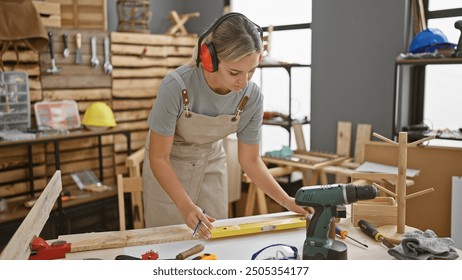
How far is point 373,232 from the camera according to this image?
1421 millimetres

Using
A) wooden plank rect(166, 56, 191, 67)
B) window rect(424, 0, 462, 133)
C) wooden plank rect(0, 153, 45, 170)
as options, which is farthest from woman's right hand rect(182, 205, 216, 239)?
wooden plank rect(166, 56, 191, 67)

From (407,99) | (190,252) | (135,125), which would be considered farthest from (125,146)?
(190,252)

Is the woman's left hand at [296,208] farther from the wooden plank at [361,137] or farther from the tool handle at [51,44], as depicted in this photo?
the tool handle at [51,44]

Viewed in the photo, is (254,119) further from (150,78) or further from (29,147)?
(150,78)

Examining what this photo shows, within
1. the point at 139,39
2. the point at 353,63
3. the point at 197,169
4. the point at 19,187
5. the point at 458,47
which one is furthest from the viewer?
the point at 139,39

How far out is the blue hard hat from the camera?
98.3 inches

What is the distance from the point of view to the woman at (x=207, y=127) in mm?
1438

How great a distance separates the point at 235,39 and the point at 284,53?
2.37 meters

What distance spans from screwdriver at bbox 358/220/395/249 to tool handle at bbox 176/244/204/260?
51 centimetres

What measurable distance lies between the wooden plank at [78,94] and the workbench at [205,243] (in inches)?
83.2

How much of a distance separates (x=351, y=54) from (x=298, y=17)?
2.17 feet

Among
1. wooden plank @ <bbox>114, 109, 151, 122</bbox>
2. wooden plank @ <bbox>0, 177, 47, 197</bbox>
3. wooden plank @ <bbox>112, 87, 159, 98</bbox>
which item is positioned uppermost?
wooden plank @ <bbox>112, 87, 159, 98</bbox>

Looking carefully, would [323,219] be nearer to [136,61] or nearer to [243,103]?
[243,103]

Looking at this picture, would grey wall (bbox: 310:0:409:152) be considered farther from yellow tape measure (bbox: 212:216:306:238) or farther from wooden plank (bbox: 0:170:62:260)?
wooden plank (bbox: 0:170:62:260)
